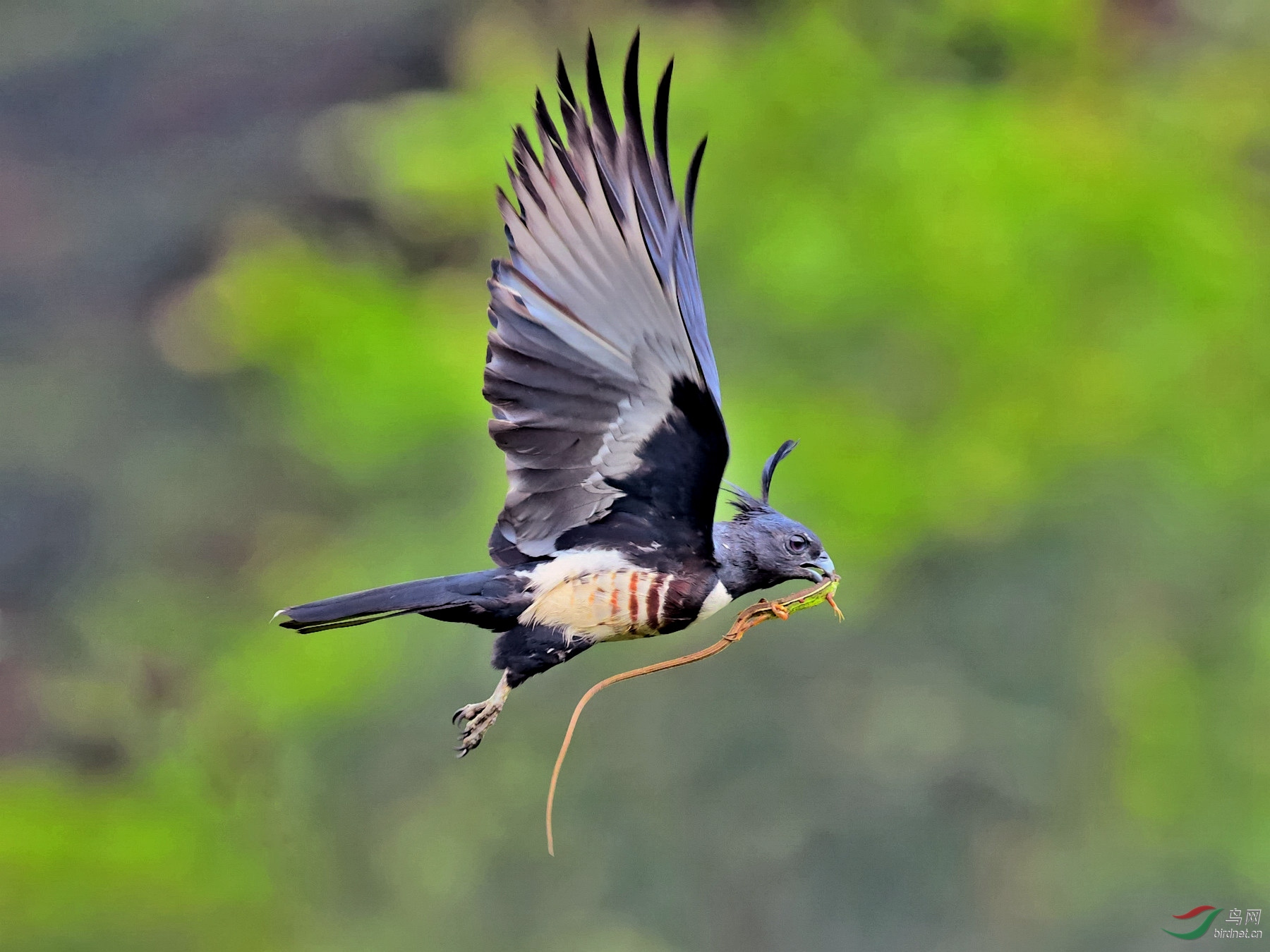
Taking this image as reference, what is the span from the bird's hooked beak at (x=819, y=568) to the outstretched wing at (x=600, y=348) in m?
0.33

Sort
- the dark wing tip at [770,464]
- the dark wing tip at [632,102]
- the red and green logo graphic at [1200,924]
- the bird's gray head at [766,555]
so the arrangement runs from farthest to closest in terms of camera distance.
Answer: the red and green logo graphic at [1200,924]
the dark wing tip at [770,464]
the bird's gray head at [766,555]
the dark wing tip at [632,102]

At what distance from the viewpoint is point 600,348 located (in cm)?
352

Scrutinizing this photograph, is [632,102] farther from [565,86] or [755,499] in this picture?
[755,499]

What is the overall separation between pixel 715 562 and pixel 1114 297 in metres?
6.72

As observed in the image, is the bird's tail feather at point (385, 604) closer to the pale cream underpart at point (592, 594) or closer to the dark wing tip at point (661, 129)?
the pale cream underpart at point (592, 594)

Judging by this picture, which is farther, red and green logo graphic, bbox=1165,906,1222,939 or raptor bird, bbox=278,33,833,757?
red and green logo graphic, bbox=1165,906,1222,939

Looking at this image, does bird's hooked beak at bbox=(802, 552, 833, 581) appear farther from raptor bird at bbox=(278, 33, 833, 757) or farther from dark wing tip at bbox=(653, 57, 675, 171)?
dark wing tip at bbox=(653, 57, 675, 171)

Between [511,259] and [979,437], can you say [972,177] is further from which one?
[511,259]

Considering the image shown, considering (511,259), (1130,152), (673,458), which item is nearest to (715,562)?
(673,458)

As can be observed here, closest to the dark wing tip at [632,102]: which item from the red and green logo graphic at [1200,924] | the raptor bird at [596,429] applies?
the raptor bird at [596,429]

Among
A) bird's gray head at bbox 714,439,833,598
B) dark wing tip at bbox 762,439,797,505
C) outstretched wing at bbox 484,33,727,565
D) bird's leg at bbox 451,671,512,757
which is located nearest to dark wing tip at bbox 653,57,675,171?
outstretched wing at bbox 484,33,727,565

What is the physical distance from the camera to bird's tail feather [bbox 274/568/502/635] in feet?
11.4

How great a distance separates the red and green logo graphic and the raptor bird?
6118 millimetres

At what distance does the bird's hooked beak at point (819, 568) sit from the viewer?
3883 mm
